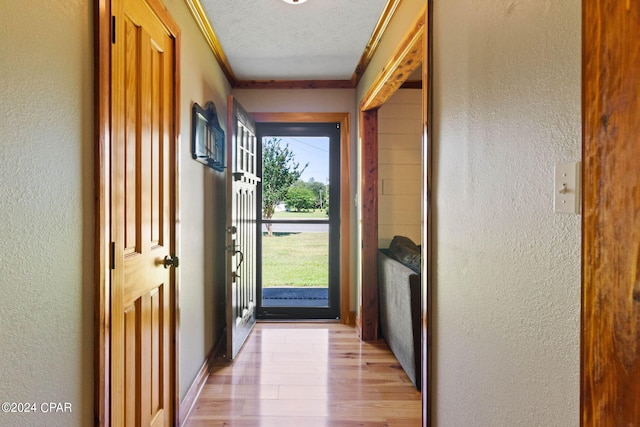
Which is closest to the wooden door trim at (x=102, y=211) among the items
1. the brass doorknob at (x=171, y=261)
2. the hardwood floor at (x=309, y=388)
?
the brass doorknob at (x=171, y=261)

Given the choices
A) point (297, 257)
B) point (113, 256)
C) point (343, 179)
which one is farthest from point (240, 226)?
point (113, 256)

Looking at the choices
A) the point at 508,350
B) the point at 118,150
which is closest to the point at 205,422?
the point at 118,150

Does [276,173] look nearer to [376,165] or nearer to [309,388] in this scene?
[376,165]

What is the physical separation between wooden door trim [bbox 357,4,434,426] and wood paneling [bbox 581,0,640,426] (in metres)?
0.85

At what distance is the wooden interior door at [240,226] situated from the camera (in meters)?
2.65

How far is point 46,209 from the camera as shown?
90 centimetres

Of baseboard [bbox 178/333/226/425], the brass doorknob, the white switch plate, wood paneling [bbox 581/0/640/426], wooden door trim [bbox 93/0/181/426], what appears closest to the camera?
wood paneling [bbox 581/0/640/426]

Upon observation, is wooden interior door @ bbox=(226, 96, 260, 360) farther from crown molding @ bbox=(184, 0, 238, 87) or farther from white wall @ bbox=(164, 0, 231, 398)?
crown molding @ bbox=(184, 0, 238, 87)

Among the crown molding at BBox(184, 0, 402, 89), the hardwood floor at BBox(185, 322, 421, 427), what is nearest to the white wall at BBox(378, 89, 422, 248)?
the crown molding at BBox(184, 0, 402, 89)

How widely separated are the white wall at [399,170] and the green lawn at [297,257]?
76 centimetres

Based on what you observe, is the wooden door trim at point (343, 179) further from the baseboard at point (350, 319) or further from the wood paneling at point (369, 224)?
the wood paneling at point (369, 224)

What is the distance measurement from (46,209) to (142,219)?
0.56 metres

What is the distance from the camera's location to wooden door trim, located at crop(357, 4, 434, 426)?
1.52 meters

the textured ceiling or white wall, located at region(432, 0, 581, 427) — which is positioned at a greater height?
the textured ceiling
